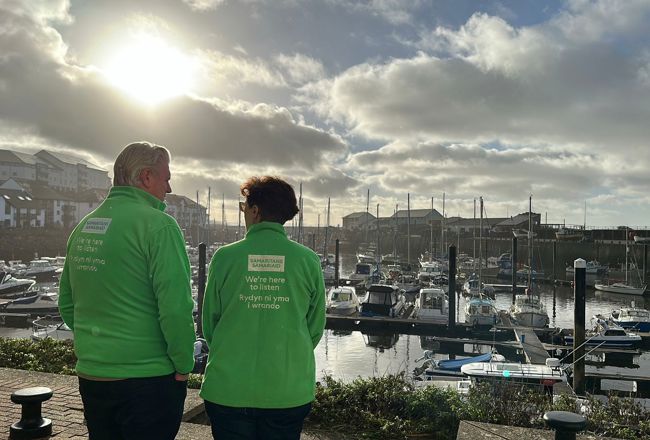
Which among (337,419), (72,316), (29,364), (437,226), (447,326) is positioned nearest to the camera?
(72,316)

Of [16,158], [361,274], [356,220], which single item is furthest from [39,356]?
[356,220]

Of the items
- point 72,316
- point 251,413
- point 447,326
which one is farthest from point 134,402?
point 447,326

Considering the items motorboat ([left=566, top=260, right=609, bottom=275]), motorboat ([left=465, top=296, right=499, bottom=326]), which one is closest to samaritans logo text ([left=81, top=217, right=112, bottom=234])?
motorboat ([left=465, top=296, right=499, bottom=326])

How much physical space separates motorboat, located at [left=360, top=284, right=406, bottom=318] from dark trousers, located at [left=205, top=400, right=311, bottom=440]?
29730mm

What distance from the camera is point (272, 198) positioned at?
2.70 meters

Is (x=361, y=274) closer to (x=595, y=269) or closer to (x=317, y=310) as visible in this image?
(x=595, y=269)

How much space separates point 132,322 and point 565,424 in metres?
2.93

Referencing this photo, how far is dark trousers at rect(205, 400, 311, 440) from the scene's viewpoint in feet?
7.83

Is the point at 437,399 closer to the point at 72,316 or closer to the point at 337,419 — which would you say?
the point at 337,419

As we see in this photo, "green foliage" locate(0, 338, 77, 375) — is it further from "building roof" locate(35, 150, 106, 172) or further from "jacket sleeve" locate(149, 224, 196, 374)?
"building roof" locate(35, 150, 106, 172)

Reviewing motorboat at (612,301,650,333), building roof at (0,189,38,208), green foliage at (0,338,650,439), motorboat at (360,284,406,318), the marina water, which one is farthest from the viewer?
building roof at (0,189,38,208)

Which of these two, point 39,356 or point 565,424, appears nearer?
point 565,424

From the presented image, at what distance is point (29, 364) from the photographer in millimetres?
6793

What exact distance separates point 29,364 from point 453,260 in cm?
2593
